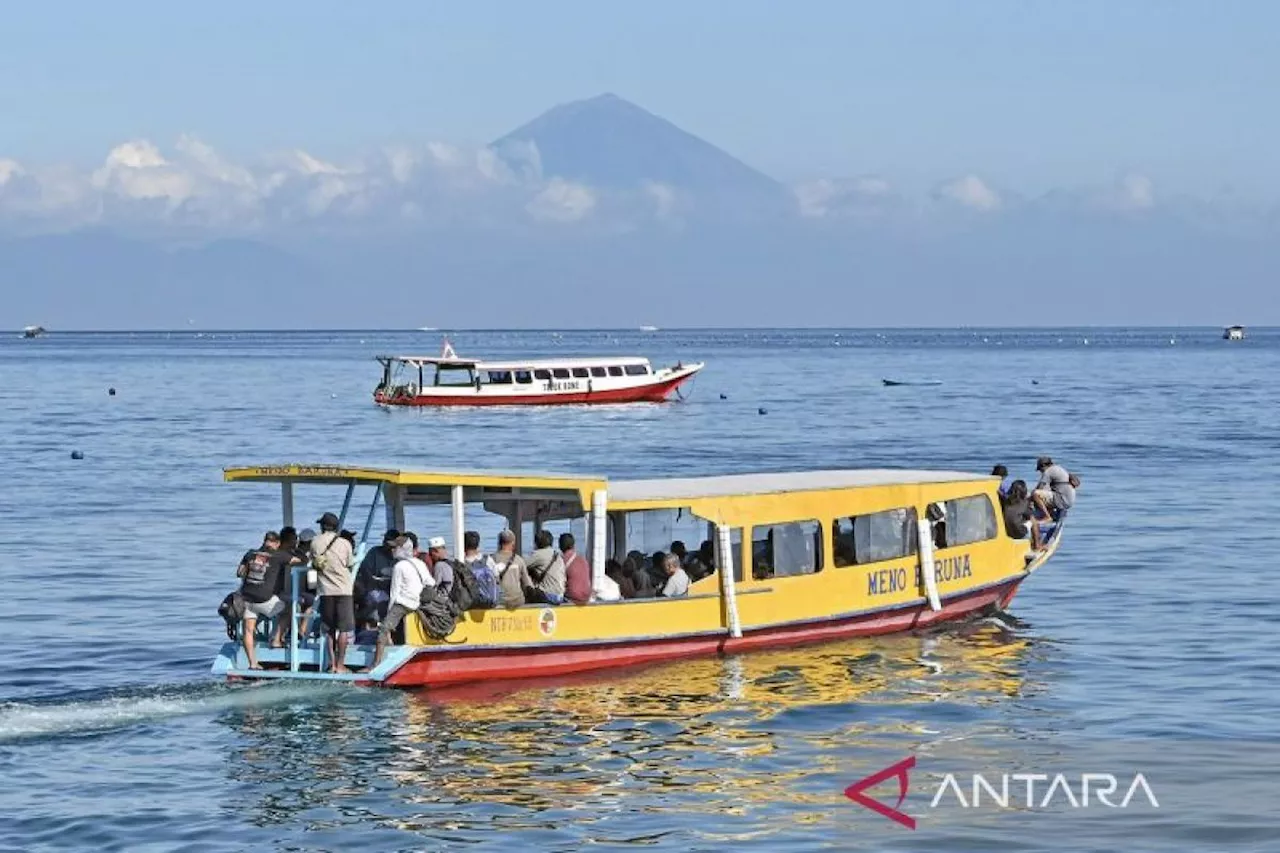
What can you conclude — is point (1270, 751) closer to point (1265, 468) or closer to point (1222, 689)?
point (1222, 689)

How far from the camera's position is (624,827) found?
20.1 meters

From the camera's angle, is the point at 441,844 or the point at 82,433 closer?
the point at 441,844

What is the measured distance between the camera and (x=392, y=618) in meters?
25.5

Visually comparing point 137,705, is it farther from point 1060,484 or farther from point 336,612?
point 1060,484

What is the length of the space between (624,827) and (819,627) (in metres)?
10.2

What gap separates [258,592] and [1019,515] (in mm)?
14221

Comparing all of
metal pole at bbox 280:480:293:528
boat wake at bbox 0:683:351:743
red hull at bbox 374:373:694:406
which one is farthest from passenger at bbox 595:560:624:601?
red hull at bbox 374:373:694:406

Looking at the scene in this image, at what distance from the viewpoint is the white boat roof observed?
94.6 ft

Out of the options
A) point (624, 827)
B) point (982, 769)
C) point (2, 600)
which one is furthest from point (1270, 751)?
point (2, 600)

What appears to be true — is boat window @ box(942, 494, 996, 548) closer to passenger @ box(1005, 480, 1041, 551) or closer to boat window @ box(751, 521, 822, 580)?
passenger @ box(1005, 480, 1041, 551)

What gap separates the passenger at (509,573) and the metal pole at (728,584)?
2951 mm

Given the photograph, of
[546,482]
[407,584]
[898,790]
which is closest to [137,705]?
[407,584]

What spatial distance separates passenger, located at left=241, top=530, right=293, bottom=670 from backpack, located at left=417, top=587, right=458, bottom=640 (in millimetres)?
1798

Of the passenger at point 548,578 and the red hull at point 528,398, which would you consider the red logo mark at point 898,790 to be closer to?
the passenger at point 548,578
